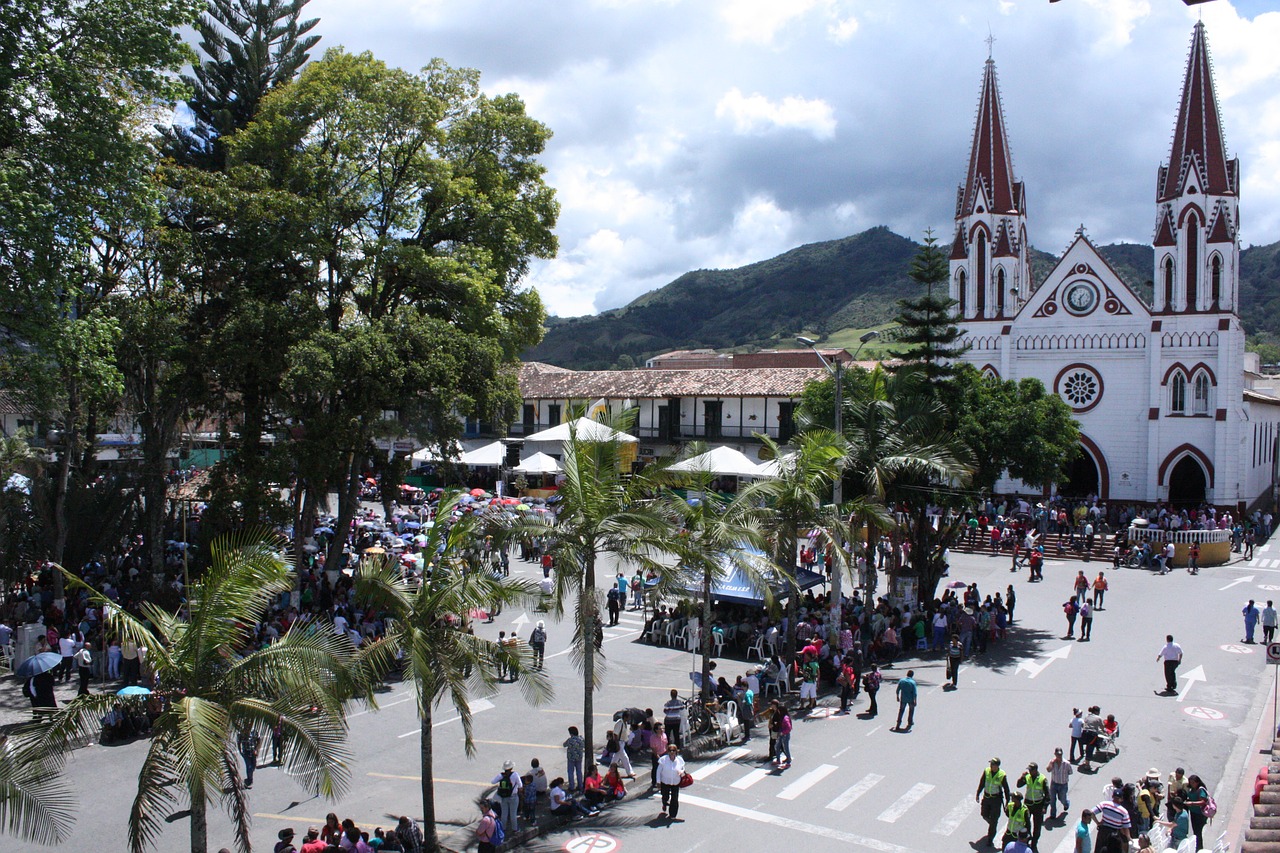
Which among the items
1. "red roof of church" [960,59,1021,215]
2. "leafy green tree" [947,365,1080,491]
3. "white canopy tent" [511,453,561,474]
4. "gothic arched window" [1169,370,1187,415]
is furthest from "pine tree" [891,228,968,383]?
"red roof of church" [960,59,1021,215]

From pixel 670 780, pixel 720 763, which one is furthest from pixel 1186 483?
pixel 670 780

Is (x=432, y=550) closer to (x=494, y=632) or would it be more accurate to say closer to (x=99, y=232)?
(x=494, y=632)

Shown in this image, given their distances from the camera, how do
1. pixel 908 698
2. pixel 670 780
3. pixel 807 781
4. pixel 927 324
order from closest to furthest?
pixel 670 780, pixel 807 781, pixel 908 698, pixel 927 324

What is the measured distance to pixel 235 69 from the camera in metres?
26.9

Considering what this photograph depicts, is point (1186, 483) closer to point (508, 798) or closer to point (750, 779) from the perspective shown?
point (750, 779)

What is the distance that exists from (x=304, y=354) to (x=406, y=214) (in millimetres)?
5742

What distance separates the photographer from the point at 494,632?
2078 cm

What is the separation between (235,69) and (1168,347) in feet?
122

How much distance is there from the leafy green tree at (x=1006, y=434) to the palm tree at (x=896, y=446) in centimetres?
234

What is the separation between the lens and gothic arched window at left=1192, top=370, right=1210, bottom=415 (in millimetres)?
38594

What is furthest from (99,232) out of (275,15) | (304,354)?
(275,15)

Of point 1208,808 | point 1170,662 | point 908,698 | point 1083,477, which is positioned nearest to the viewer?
point 1208,808

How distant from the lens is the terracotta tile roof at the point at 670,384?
43062 millimetres

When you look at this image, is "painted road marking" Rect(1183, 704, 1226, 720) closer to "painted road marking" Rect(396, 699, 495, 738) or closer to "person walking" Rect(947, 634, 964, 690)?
"person walking" Rect(947, 634, 964, 690)
